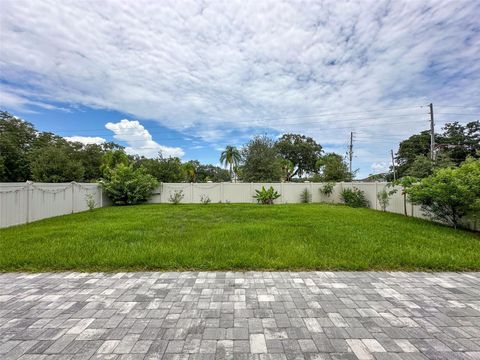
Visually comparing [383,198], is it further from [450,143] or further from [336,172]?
[450,143]

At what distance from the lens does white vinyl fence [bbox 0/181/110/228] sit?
7.59 metres

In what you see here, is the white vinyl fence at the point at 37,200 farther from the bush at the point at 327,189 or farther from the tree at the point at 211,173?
the tree at the point at 211,173

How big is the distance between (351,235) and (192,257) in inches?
159

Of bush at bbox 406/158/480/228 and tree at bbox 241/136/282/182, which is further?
tree at bbox 241/136/282/182

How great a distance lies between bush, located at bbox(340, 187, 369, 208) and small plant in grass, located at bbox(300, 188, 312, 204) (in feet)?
7.88

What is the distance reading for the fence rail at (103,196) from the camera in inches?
312

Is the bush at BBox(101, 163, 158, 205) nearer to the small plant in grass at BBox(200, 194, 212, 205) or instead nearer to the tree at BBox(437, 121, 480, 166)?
the small plant in grass at BBox(200, 194, 212, 205)

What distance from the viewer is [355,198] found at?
48.1ft

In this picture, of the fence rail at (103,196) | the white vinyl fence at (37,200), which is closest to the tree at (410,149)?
the fence rail at (103,196)

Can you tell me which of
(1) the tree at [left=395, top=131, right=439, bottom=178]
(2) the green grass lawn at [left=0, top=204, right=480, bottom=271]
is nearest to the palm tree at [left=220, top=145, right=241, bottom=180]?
(1) the tree at [left=395, top=131, right=439, bottom=178]

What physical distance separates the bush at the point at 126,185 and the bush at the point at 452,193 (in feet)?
46.8

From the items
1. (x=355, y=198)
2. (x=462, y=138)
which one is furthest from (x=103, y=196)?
(x=462, y=138)

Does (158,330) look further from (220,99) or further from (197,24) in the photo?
(220,99)

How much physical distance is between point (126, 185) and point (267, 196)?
8884 millimetres
